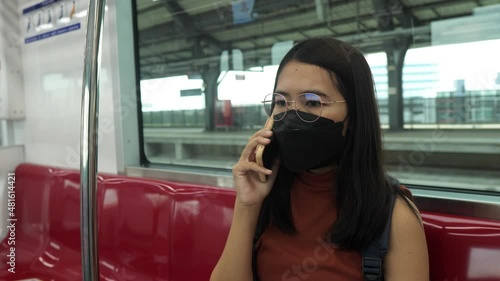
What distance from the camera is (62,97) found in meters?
3.04

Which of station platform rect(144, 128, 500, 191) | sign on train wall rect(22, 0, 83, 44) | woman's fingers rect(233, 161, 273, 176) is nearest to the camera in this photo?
woman's fingers rect(233, 161, 273, 176)

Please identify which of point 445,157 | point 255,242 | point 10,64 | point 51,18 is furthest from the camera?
point 10,64

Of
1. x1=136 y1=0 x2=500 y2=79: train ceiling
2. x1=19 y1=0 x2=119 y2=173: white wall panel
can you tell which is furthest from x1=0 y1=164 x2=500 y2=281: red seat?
x1=136 y1=0 x2=500 y2=79: train ceiling

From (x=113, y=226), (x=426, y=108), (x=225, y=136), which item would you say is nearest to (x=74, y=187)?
(x=113, y=226)

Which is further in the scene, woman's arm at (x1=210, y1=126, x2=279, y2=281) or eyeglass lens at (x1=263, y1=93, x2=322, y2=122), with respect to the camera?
woman's arm at (x1=210, y1=126, x2=279, y2=281)

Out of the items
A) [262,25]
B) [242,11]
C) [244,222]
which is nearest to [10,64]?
[242,11]

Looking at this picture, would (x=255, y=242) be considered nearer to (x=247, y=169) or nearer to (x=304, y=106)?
(x=247, y=169)

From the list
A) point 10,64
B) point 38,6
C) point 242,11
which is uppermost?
point 38,6

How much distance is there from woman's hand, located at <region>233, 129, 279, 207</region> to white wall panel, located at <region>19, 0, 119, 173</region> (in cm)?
172

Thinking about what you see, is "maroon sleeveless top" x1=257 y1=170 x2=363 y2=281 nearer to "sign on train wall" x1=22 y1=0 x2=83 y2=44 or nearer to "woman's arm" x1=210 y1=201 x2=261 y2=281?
"woman's arm" x1=210 y1=201 x2=261 y2=281

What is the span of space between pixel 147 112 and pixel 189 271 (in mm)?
1373

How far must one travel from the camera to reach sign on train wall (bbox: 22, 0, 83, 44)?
109 inches

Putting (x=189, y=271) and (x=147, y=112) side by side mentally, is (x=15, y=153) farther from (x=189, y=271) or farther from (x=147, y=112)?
(x=189, y=271)

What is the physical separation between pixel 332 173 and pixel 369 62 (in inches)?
42.3
